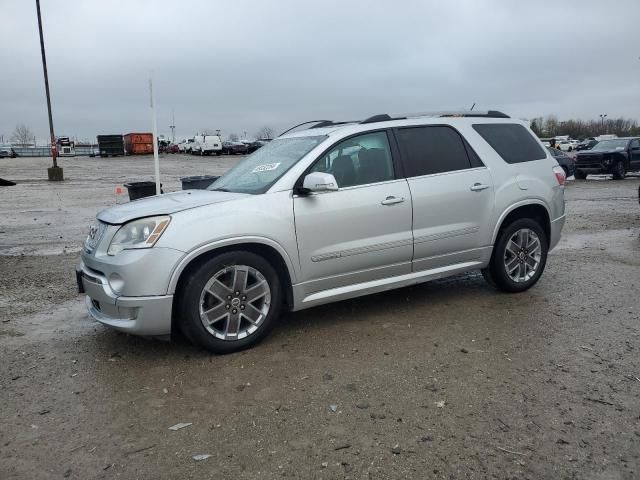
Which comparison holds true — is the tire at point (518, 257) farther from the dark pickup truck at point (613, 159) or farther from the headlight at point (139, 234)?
the dark pickup truck at point (613, 159)

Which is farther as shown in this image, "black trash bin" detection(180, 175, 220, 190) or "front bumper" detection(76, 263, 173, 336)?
"black trash bin" detection(180, 175, 220, 190)

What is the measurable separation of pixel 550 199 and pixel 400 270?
206 cm

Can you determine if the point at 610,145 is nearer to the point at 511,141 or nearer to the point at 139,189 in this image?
the point at 511,141

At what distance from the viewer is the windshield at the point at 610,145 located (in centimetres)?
2380

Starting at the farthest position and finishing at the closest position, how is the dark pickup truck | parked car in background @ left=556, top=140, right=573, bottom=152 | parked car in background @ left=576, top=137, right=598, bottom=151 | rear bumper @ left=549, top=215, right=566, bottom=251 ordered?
1. parked car in background @ left=556, top=140, right=573, bottom=152
2. parked car in background @ left=576, top=137, right=598, bottom=151
3. the dark pickup truck
4. rear bumper @ left=549, top=215, right=566, bottom=251

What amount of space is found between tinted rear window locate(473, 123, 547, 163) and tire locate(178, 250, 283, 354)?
2.80 metres

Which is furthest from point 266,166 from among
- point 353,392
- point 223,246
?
point 353,392

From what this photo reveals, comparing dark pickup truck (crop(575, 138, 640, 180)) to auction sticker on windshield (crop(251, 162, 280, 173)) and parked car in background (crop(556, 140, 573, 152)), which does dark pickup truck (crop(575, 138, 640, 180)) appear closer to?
auction sticker on windshield (crop(251, 162, 280, 173))

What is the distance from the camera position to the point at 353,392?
3.70 m

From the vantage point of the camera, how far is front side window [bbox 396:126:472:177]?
5207 millimetres

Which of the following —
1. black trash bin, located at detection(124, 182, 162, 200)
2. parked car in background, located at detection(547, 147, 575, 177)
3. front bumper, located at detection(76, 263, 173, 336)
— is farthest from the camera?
parked car in background, located at detection(547, 147, 575, 177)

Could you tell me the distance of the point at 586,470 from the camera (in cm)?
284

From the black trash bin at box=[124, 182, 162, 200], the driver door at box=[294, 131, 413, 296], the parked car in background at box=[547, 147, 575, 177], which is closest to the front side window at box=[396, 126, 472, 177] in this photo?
the driver door at box=[294, 131, 413, 296]

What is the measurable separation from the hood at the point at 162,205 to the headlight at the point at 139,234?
5 centimetres
